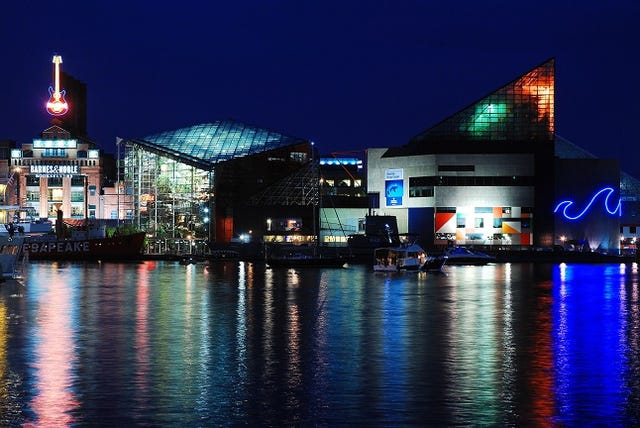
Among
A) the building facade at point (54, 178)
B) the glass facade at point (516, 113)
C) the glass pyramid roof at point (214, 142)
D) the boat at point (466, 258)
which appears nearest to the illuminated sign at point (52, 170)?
the building facade at point (54, 178)

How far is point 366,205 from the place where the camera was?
18138 cm

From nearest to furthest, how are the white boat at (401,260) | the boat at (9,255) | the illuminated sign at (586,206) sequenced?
1. the boat at (9,255)
2. the white boat at (401,260)
3. the illuminated sign at (586,206)

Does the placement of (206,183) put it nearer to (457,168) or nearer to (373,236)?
(373,236)

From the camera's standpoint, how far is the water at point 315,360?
93.2ft

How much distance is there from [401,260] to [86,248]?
5704 cm

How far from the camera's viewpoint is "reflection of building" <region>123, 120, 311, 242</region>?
17762 cm

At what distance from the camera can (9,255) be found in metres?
89.3

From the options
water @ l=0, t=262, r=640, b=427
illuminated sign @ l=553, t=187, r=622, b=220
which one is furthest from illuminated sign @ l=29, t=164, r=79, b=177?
water @ l=0, t=262, r=640, b=427

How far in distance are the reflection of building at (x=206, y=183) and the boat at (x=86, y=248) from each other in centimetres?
2029

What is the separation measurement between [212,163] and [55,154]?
3832 cm

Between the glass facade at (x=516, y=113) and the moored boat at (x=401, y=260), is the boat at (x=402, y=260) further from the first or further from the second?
the glass facade at (x=516, y=113)

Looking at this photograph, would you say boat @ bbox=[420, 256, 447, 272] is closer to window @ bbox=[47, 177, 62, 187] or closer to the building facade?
the building facade

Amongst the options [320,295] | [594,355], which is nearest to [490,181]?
[320,295]

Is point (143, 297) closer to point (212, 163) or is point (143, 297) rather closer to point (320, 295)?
point (320, 295)
